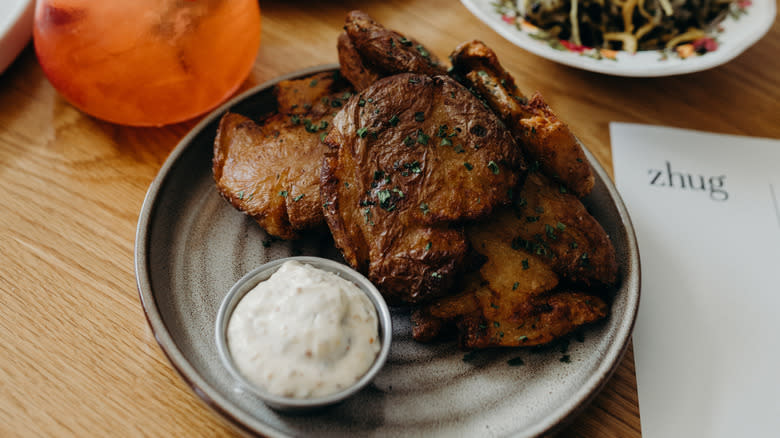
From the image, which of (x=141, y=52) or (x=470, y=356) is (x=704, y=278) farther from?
(x=141, y=52)

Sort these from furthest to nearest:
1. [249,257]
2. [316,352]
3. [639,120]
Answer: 1. [639,120]
2. [249,257]
3. [316,352]

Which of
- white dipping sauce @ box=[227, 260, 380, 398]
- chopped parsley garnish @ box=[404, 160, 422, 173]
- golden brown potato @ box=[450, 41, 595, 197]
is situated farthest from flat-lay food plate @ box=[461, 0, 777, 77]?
white dipping sauce @ box=[227, 260, 380, 398]

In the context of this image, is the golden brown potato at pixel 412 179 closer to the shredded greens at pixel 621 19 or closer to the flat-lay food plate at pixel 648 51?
the flat-lay food plate at pixel 648 51

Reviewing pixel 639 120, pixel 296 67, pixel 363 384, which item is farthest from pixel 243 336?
pixel 639 120

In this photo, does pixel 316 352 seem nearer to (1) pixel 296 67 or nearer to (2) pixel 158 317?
(2) pixel 158 317

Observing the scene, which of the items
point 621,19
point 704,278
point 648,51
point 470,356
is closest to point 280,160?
point 470,356
